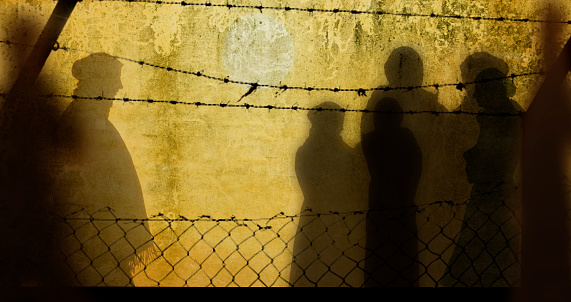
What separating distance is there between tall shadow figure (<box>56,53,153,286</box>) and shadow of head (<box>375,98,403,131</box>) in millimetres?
2021

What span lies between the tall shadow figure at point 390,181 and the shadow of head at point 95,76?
6.91 ft

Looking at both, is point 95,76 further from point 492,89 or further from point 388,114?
point 492,89

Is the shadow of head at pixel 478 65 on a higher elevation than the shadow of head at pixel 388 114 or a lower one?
higher

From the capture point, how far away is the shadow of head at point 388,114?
382 cm

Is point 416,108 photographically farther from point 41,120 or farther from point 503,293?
point 41,120

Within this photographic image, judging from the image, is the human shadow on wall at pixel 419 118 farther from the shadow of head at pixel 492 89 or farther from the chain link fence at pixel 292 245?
the shadow of head at pixel 492 89

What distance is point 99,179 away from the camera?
3738 millimetres

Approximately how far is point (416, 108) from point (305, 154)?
99 cm

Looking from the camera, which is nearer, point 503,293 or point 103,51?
point 503,293

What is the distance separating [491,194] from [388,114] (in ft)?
3.52

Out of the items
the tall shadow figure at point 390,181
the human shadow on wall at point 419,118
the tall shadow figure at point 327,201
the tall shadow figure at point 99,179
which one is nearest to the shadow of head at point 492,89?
the human shadow on wall at point 419,118

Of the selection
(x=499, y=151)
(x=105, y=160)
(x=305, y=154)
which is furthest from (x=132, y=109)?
(x=499, y=151)

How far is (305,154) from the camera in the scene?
3.83 m

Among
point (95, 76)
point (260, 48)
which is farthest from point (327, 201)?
point (95, 76)
